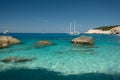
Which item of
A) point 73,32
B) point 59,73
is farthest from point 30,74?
point 73,32

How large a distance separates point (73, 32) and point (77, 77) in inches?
4882

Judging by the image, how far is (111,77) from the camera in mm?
11812

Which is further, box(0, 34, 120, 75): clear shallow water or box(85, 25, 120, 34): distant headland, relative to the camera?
box(85, 25, 120, 34): distant headland

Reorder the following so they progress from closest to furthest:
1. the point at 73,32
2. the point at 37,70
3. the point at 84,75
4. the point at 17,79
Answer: the point at 17,79 < the point at 84,75 < the point at 37,70 < the point at 73,32

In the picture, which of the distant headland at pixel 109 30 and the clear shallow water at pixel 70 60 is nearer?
the clear shallow water at pixel 70 60

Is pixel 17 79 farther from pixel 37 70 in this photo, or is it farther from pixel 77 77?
pixel 77 77

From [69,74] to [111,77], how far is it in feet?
9.94

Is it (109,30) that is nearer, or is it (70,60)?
(70,60)

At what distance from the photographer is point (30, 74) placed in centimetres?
1245

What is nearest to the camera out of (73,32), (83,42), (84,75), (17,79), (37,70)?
(17,79)

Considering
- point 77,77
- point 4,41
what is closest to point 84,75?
point 77,77

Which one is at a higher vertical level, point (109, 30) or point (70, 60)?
point (70, 60)

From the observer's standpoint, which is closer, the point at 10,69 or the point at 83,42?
the point at 10,69

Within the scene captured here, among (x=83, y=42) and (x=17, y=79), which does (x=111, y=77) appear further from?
(x=83, y=42)
